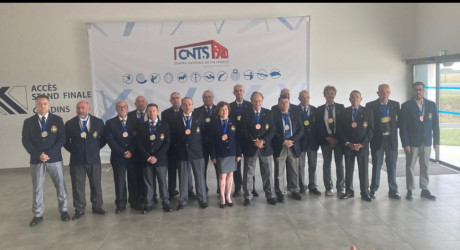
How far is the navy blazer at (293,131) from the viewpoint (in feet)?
15.7

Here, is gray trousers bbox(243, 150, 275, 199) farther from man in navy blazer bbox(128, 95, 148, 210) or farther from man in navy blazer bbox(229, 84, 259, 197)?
man in navy blazer bbox(128, 95, 148, 210)

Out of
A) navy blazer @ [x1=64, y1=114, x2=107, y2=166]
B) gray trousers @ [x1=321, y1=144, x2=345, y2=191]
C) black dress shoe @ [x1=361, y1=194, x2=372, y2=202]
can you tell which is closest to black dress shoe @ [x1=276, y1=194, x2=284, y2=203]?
gray trousers @ [x1=321, y1=144, x2=345, y2=191]

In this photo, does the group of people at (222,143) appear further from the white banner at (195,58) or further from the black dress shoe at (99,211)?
the white banner at (195,58)

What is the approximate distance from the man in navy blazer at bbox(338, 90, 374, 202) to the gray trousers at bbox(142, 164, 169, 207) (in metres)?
2.33

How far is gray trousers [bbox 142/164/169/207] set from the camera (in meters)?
4.50

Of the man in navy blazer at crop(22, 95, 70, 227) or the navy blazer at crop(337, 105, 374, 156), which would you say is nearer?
the man in navy blazer at crop(22, 95, 70, 227)

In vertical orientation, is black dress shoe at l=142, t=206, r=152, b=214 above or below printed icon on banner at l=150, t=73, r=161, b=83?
below

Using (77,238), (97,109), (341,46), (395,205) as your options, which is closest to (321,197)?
(395,205)

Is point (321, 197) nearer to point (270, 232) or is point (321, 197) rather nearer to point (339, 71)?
point (270, 232)

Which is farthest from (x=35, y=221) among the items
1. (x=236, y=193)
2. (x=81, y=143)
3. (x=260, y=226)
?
(x=260, y=226)

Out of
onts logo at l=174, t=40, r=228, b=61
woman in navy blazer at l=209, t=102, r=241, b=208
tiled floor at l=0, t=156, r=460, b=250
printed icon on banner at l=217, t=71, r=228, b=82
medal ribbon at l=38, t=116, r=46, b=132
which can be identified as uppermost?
onts logo at l=174, t=40, r=228, b=61

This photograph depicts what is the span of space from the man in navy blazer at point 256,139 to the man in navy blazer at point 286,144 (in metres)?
0.15

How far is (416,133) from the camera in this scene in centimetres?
470

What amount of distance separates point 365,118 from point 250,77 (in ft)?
9.84
